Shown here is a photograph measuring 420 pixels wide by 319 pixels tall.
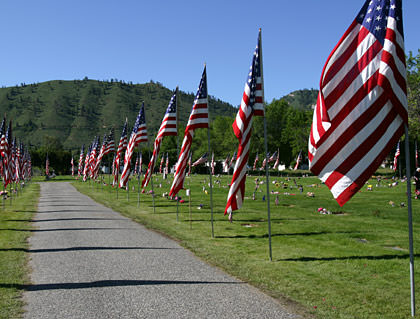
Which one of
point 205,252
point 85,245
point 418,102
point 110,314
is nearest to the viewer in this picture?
point 110,314

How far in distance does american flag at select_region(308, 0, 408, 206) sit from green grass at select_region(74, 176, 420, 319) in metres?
1.96

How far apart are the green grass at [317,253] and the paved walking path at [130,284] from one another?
646 millimetres


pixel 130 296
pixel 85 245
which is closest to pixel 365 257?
pixel 130 296

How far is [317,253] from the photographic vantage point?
1073 cm

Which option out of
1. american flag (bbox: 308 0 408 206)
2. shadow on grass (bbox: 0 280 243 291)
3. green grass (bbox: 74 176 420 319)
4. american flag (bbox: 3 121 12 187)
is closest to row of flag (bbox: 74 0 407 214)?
american flag (bbox: 308 0 408 206)

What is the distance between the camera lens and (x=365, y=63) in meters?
6.43

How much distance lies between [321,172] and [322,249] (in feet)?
16.9

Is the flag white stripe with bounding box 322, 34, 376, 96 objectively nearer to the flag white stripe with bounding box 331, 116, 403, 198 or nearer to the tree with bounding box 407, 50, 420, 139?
the flag white stripe with bounding box 331, 116, 403, 198

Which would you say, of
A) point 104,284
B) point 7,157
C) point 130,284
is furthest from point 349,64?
point 7,157

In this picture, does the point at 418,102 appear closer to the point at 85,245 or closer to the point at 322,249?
the point at 322,249

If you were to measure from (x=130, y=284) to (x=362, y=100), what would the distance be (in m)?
5.54

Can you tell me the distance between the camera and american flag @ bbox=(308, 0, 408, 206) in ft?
20.2

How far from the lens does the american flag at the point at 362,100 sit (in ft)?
20.2

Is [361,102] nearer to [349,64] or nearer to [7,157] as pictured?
[349,64]
